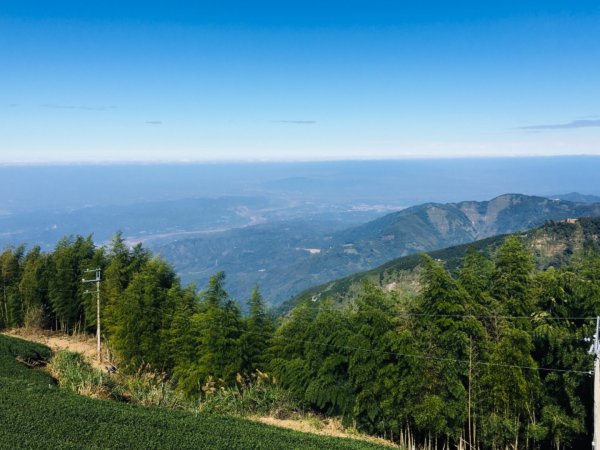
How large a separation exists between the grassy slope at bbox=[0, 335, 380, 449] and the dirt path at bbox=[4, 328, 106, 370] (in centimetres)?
1044

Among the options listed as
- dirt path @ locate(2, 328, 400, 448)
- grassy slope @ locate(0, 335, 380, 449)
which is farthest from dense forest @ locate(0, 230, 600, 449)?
grassy slope @ locate(0, 335, 380, 449)

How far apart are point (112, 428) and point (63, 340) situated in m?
18.1

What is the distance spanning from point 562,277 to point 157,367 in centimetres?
1751

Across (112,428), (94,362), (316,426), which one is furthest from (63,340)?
(112,428)

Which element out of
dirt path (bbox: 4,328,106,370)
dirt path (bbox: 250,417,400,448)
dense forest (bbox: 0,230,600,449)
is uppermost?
dense forest (bbox: 0,230,600,449)

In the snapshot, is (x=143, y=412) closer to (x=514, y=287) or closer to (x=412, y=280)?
(x=514, y=287)

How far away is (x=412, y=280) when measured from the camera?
71.4m

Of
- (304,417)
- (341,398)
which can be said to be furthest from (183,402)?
(341,398)

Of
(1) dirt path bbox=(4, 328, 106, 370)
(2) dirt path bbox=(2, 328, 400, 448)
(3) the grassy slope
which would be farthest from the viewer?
(1) dirt path bbox=(4, 328, 106, 370)

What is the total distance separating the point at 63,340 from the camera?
82.9ft

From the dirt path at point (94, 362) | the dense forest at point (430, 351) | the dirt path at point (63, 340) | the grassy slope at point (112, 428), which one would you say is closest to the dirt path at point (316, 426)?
the dirt path at point (94, 362)

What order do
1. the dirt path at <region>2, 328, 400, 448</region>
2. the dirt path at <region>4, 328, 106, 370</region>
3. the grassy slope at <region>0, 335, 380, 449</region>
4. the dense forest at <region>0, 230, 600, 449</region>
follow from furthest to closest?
the dirt path at <region>4, 328, 106, 370</region> < the dirt path at <region>2, 328, 400, 448</region> < the dense forest at <region>0, 230, 600, 449</region> < the grassy slope at <region>0, 335, 380, 449</region>

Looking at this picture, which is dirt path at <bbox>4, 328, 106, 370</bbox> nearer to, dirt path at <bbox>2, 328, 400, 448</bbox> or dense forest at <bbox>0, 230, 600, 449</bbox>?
dirt path at <bbox>2, 328, 400, 448</bbox>

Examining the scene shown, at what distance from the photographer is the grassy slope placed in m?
9.49
